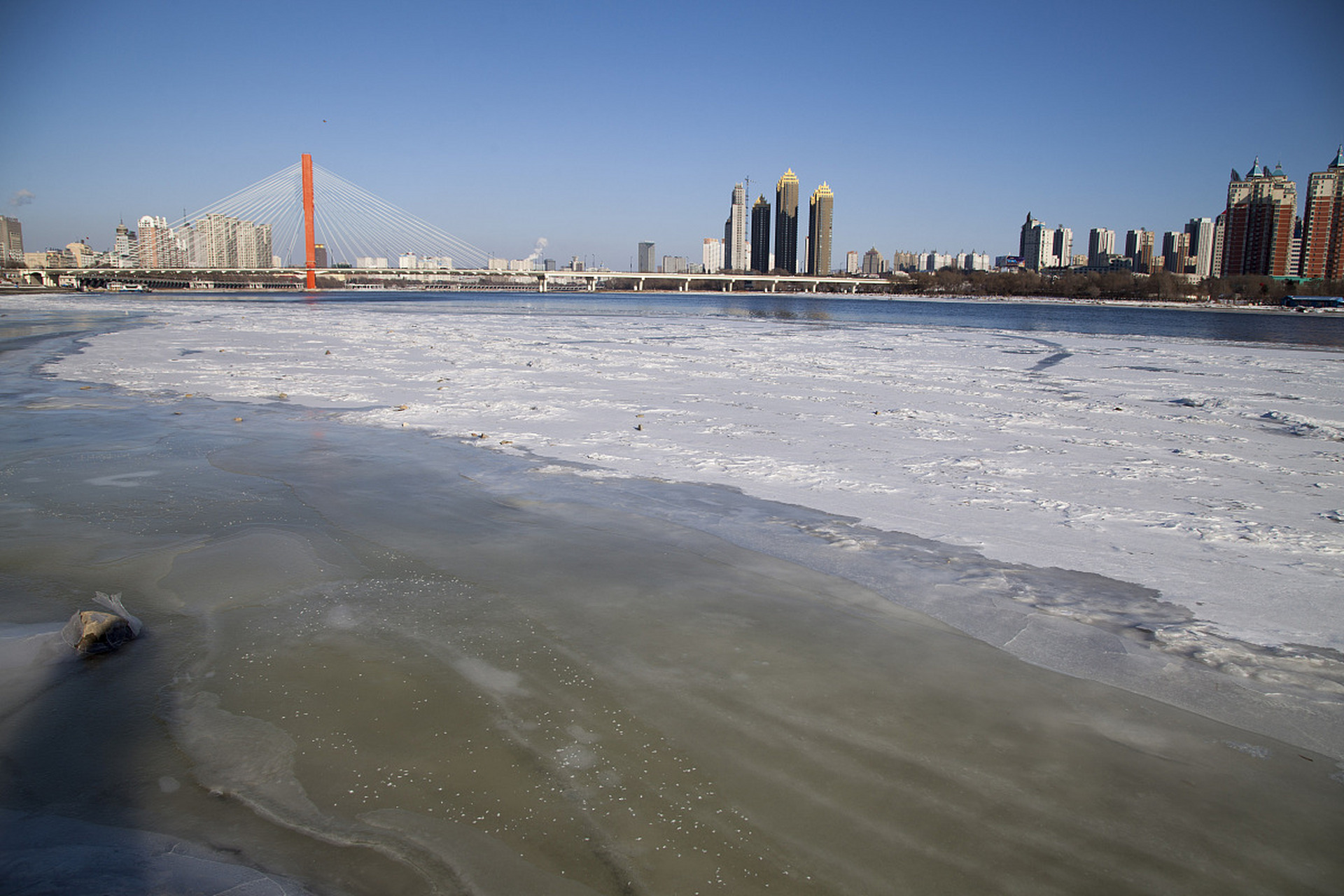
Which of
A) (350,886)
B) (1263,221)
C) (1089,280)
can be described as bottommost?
(350,886)

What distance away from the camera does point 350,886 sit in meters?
1.92

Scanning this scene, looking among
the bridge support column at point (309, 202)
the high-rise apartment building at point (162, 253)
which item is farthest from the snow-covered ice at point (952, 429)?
the high-rise apartment building at point (162, 253)

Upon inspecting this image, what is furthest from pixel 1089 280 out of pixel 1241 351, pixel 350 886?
pixel 350 886

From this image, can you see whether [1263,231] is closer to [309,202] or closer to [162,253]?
[309,202]

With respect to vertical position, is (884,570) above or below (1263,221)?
below

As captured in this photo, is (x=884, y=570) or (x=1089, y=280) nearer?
(x=884, y=570)

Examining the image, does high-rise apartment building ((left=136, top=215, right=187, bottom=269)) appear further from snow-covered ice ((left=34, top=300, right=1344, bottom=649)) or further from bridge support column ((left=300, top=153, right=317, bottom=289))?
A: snow-covered ice ((left=34, top=300, right=1344, bottom=649))

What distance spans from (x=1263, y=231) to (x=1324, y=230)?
8.98 metres

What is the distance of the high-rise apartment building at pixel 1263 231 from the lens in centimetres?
13088

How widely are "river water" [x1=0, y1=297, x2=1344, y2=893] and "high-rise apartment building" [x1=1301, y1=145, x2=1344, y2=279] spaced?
159 m

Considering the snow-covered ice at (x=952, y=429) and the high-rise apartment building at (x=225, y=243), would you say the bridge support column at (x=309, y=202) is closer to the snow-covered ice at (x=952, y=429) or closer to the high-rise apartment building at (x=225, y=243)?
the high-rise apartment building at (x=225, y=243)

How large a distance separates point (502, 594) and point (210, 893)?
74.5 inches

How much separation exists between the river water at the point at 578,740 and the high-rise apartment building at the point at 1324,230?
522ft

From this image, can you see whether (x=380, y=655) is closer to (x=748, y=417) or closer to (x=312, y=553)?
(x=312, y=553)
